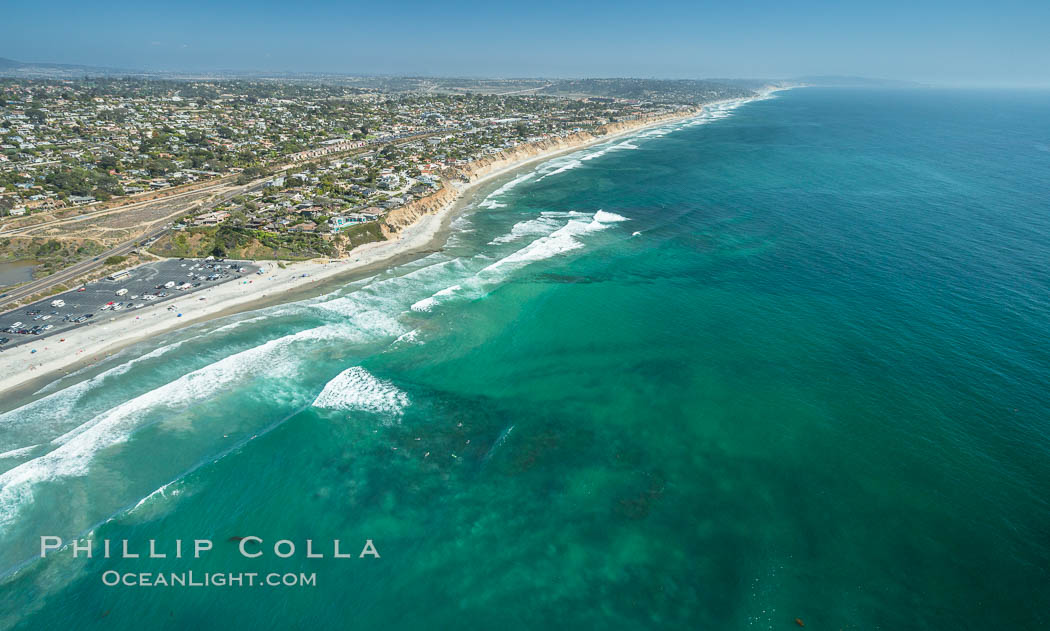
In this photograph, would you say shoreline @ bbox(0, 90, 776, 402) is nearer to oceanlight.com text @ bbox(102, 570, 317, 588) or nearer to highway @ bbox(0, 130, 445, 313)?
highway @ bbox(0, 130, 445, 313)

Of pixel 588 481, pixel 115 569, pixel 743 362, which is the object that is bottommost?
pixel 115 569

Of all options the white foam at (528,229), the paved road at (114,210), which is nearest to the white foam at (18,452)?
the white foam at (528,229)

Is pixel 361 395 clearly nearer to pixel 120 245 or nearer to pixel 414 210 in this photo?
pixel 414 210

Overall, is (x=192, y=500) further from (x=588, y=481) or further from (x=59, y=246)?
(x=59, y=246)

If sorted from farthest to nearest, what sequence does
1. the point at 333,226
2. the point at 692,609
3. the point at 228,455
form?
1. the point at 333,226
2. the point at 228,455
3. the point at 692,609

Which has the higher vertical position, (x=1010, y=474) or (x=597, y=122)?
(x=597, y=122)

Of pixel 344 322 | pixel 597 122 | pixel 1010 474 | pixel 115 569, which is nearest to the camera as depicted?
pixel 115 569

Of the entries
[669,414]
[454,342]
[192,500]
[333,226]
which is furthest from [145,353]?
[669,414]
